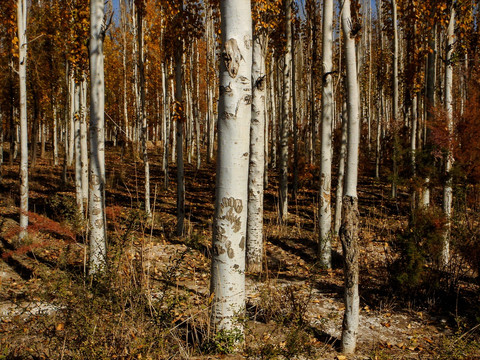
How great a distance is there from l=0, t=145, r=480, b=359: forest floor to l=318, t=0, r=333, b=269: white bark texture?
2.45 feet

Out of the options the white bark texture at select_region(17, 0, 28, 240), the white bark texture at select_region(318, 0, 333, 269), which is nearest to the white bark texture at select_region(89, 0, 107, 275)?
the white bark texture at select_region(17, 0, 28, 240)

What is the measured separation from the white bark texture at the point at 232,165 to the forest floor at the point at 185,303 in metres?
0.22

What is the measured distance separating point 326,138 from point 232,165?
13.4ft

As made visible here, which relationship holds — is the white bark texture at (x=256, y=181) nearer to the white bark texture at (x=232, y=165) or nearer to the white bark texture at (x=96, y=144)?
the white bark texture at (x=96, y=144)

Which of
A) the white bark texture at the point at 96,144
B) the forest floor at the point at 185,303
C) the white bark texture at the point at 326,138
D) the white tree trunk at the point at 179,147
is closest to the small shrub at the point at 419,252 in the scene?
the forest floor at the point at 185,303

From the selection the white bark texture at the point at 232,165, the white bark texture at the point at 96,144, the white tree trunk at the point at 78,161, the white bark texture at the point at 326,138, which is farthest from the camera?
the white tree trunk at the point at 78,161

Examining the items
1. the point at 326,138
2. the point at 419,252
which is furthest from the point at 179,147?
the point at 419,252

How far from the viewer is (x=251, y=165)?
6.50 meters

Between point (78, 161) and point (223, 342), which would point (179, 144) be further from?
point (223, 342)

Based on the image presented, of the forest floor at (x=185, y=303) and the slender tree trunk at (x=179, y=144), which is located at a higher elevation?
the slender tree trunk at (x=179, y=144)

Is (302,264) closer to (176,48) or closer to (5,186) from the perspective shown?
(176,48)

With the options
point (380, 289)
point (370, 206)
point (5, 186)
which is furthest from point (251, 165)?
point (5, 186)

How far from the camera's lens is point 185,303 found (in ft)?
11.7

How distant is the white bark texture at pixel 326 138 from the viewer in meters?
6.47
